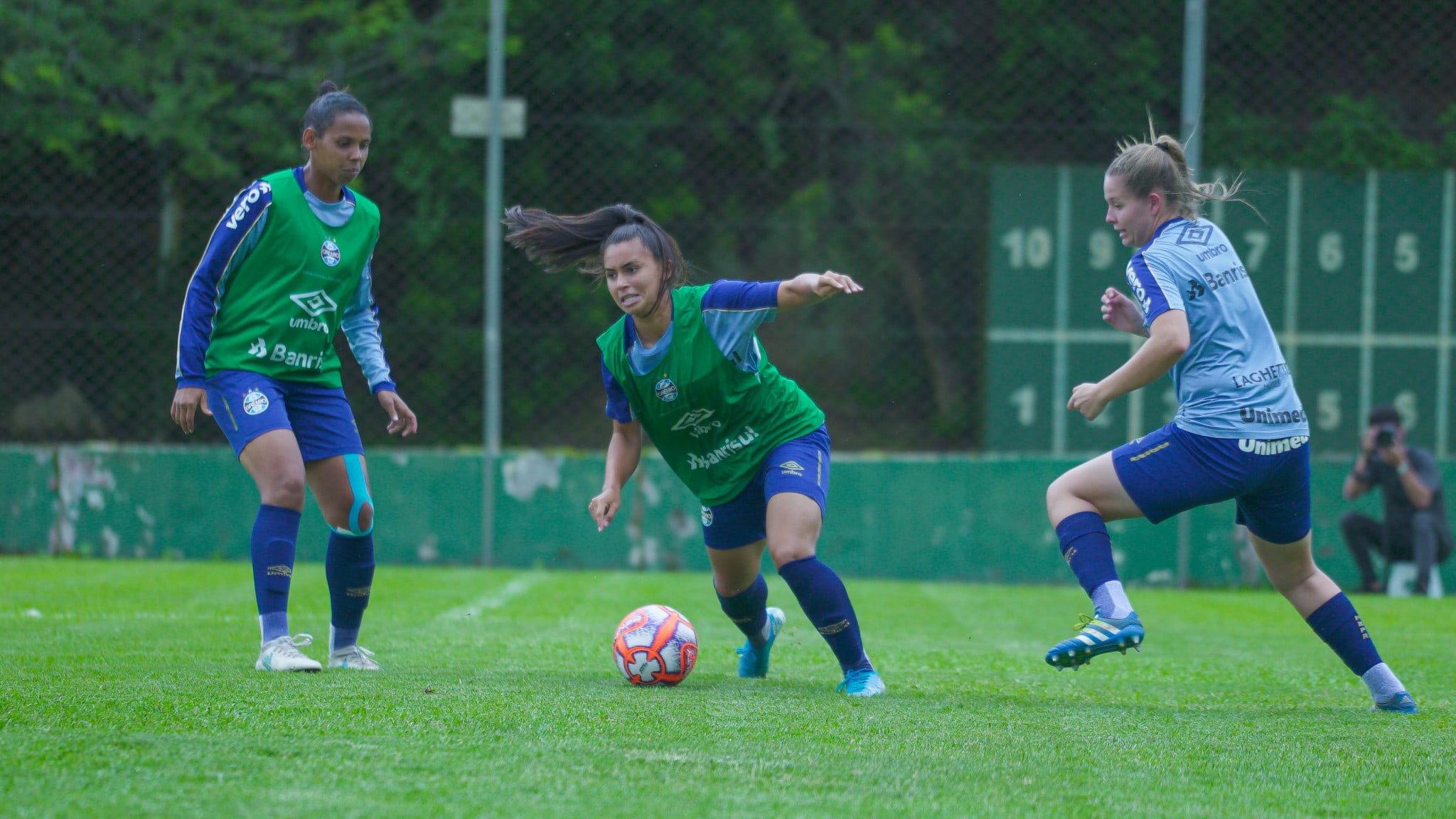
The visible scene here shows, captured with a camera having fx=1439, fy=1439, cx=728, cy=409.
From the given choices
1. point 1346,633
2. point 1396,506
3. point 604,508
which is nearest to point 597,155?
point 1396,506

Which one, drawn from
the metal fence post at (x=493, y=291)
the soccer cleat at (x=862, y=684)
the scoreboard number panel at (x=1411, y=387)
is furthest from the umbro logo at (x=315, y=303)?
the scoreboard number panel at (x=1411, y=387)

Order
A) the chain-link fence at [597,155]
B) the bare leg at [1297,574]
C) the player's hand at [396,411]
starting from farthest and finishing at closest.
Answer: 1. the chain-link fence at [597,155]
2. the player's hand at [396,411]
3. the bare leg at [1297,574]

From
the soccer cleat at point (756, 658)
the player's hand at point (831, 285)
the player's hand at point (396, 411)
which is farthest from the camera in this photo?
the player's hand at point (396, 411)

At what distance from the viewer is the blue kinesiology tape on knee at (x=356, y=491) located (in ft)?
16.0

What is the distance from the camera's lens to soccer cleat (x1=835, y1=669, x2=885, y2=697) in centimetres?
435

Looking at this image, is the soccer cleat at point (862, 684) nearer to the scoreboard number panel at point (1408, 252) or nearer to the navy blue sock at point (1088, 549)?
the navy blue sock at point (1088, 549)

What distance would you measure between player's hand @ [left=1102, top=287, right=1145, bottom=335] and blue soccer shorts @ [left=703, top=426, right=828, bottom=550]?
98cm

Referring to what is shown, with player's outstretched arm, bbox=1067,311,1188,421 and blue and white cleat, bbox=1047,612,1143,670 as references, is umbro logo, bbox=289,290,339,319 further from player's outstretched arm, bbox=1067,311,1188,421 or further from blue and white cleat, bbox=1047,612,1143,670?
blue and white cleat, bbox=1047,612,1143,670

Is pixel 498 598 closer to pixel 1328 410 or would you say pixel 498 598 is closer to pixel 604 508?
pixel 604 508

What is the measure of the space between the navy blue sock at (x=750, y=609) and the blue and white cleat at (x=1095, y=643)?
1220 mm

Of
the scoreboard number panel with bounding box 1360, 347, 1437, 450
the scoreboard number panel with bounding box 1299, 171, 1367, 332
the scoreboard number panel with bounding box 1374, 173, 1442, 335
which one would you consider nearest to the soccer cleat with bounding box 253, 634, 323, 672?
the scoreboard number panel with bounding box 1299, 171, 1367, 332

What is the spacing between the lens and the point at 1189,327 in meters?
4.14

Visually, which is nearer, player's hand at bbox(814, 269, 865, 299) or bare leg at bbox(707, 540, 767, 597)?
player's hand at bbox(814, 269, 865, 299)

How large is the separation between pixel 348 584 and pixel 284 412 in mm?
637
